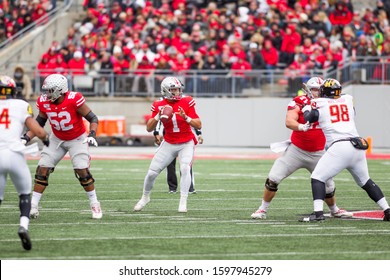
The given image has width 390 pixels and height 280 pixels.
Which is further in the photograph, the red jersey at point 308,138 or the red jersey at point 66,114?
the red jersey at point 308,138

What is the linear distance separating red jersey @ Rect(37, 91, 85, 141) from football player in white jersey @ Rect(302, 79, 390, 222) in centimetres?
265

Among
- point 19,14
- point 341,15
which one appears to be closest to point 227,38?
point 341,15

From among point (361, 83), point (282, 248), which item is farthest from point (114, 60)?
point (282, 248)

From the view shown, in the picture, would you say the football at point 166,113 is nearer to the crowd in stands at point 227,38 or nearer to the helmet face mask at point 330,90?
the helmet face mask at point 330,90

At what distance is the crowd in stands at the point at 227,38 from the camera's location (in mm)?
28547

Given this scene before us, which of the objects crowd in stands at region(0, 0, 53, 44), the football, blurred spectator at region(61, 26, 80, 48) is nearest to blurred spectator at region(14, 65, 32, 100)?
blurred spectator at region(61, 26, 80, 48)

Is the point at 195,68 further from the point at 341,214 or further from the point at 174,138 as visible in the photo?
the point at 341,214

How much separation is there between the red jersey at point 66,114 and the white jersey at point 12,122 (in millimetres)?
2203

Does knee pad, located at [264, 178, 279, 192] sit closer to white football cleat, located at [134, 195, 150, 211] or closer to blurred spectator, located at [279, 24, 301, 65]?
white football cleat, located at [134, 195, 150, 211]

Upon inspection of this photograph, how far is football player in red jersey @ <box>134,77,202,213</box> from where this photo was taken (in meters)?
14.1

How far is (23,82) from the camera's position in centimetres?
2705

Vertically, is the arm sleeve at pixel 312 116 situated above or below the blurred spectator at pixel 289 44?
below

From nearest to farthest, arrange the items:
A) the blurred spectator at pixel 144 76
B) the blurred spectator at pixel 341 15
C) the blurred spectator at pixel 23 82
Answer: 1. the blurred spectator at pixel 23 82
2. the blurred spectator at pixel 144 76
3. the blurred spectator at pixel 341 15

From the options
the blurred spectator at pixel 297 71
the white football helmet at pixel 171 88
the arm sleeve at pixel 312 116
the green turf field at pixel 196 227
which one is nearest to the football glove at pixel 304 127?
the arm sleeve at pixel 312 116
